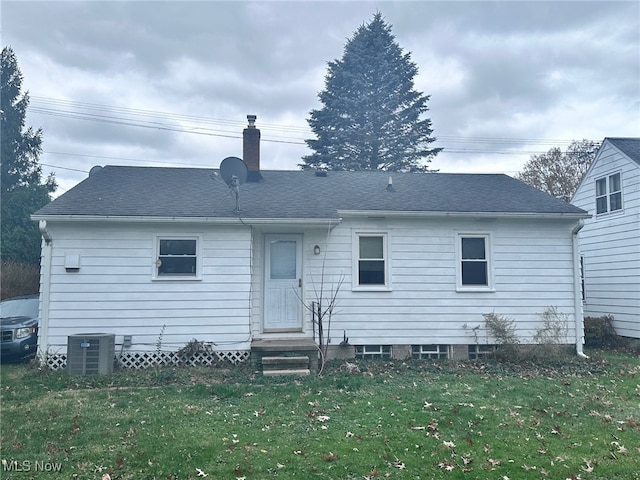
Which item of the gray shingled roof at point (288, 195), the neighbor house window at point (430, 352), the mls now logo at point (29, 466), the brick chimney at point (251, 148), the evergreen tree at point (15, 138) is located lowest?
the mls now logo at point (29, 466)

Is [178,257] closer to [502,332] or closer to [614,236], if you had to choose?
[502,332]

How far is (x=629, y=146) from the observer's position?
11922 millimetres

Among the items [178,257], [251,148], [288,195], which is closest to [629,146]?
[288,195]

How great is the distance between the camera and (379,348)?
9422 mm

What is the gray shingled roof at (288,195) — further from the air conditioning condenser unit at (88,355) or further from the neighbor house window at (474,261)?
the air conditioning condenser unit at (88,355)

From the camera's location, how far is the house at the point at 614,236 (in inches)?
438

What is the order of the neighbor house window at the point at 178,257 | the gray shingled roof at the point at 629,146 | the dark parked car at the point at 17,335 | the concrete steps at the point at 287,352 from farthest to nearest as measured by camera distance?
the gray shingled roof at the point at 629,146 < the dark parked car at the point at 17,335 < the neighbor house window at the point at 178,257 < the concrete steps at the point at 287,352

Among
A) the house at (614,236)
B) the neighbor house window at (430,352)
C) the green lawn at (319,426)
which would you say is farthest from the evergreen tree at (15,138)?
the house at (614,236)

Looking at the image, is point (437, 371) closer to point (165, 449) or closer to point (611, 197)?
point (165, 449)

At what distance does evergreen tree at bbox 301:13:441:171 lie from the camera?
27.8m

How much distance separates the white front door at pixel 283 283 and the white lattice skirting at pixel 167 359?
104 centimetres

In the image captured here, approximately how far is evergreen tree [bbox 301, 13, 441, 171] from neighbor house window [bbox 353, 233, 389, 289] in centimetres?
1863

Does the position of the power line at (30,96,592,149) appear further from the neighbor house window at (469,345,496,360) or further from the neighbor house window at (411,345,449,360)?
the neighbor house window at (469,345,496,360)

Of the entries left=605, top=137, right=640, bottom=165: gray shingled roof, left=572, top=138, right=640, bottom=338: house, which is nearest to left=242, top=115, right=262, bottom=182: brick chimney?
left=572, top=138, right=640, bottom=338: house
